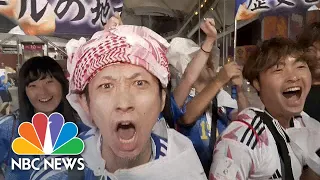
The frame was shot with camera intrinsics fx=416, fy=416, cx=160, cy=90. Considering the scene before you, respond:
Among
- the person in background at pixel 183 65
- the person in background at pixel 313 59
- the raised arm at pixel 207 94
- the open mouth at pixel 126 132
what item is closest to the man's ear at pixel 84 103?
the open mouth at pixel 126 132

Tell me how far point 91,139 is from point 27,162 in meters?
0.18

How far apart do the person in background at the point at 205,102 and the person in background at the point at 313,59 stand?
9.3 inches

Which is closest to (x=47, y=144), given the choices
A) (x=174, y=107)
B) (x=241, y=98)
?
(x=174, y=107)

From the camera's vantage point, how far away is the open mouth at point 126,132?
1064 mm

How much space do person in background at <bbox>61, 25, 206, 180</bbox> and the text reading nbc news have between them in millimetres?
57

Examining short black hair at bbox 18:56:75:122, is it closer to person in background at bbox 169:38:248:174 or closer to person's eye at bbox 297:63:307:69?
person in background at bbox 169:38:248:174

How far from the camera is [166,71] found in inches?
43.4

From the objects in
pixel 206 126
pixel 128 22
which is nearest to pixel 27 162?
pixel 128 22

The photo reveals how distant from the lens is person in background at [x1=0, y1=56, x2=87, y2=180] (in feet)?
3.77

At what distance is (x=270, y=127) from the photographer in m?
1.35

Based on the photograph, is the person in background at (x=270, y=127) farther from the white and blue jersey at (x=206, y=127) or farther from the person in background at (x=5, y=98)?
the person in background at (x=5, y=98)

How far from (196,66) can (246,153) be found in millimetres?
314

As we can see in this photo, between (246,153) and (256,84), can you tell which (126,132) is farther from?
(256,84)

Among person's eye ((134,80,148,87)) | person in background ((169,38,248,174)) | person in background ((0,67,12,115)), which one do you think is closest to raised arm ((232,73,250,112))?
person in background ((169,38,248,174))
